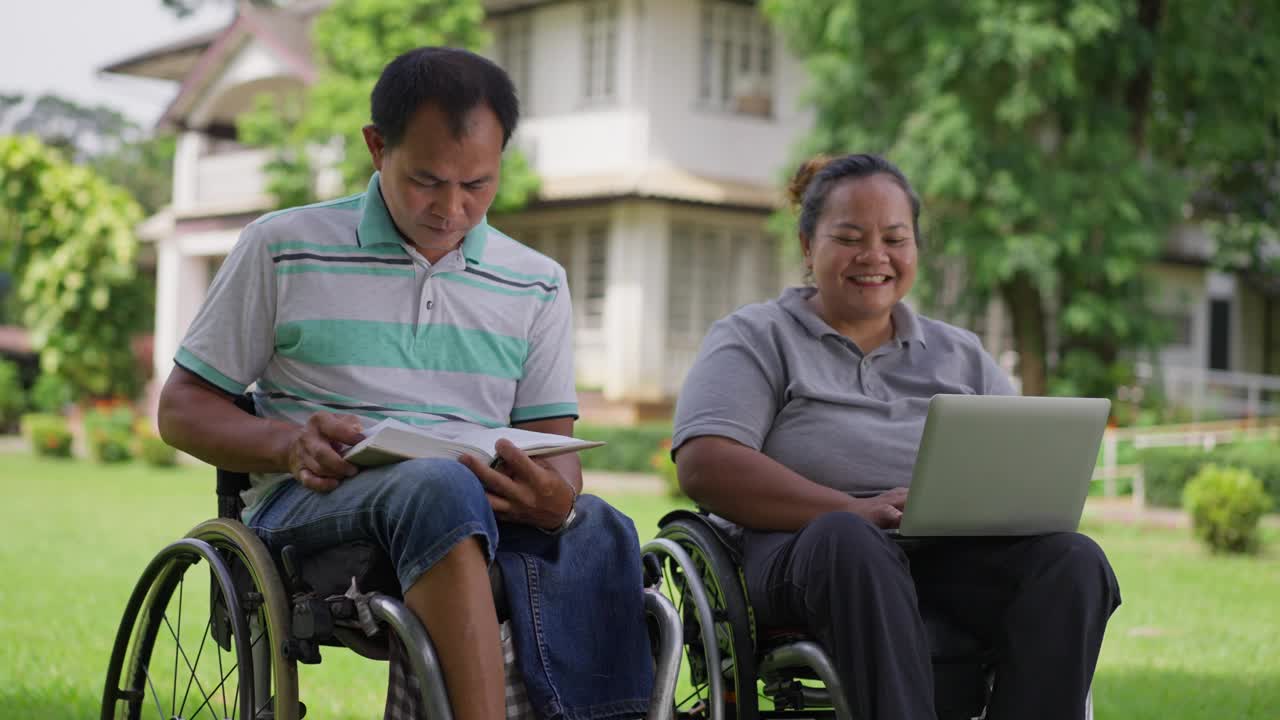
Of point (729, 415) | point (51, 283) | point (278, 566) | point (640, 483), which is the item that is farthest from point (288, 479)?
point (51, 283)

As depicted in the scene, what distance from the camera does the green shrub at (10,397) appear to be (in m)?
29.7

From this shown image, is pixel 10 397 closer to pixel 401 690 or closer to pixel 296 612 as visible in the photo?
pixel 296 612

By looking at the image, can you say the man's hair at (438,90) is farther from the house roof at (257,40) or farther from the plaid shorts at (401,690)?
the house roof at (257,40)

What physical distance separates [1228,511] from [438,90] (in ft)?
32.8

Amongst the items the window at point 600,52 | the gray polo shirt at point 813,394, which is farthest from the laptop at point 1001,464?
the window at point 600,52

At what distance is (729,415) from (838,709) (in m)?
0.82

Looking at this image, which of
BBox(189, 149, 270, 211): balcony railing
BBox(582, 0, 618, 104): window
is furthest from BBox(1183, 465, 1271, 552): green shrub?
BBox(189, 149, 270, 211): balcony railing

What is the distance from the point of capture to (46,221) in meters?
26.4

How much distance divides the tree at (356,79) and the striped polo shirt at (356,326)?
53.8 ft

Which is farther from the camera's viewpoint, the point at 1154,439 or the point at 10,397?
the point at 10,397

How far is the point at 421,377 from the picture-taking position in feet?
11.3

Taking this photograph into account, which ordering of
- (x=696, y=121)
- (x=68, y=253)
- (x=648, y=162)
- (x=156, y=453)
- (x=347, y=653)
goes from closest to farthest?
(x=347, y=653)
(x=156, y=453)
(x=648, y=162)
(x=696, y=121)
(x=68, y=253)

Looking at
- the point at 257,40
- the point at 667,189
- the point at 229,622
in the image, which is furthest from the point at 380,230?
the point at 257,40

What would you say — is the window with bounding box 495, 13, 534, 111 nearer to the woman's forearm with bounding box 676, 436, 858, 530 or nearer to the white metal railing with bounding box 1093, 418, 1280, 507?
the white metal railing with bounding box 1093, 418, 1280, 507
